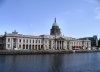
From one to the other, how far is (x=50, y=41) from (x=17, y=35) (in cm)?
2775

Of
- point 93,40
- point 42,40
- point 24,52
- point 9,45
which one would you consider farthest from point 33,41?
point 93,40

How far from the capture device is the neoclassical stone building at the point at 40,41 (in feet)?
346

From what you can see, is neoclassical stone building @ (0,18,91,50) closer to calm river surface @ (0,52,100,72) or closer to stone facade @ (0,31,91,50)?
stone facade @ (0,31,91,50)

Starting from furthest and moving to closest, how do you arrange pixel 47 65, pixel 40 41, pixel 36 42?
pixel 40 41, pixel 36 42, pixel 47 65

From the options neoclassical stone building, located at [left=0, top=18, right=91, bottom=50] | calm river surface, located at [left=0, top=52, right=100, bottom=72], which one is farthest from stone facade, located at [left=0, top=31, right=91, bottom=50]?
calm river surface, located at [left=0, top=52, right=100, bottom=72]

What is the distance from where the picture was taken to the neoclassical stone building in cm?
10544

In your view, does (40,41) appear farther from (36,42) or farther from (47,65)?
(47,65)

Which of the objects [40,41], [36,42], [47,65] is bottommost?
[47,65]

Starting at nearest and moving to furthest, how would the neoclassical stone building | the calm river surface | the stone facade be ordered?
the calm river surface, the stone facade, the neoclassical stone building

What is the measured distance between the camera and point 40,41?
12256cm

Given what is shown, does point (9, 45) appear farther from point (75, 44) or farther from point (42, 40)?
point (75, 44)

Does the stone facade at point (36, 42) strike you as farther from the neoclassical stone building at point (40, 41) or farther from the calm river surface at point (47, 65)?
the calm river surface at point (47, 65)

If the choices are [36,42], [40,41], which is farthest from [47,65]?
[40,41]

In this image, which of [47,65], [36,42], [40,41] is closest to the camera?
[47,65]
